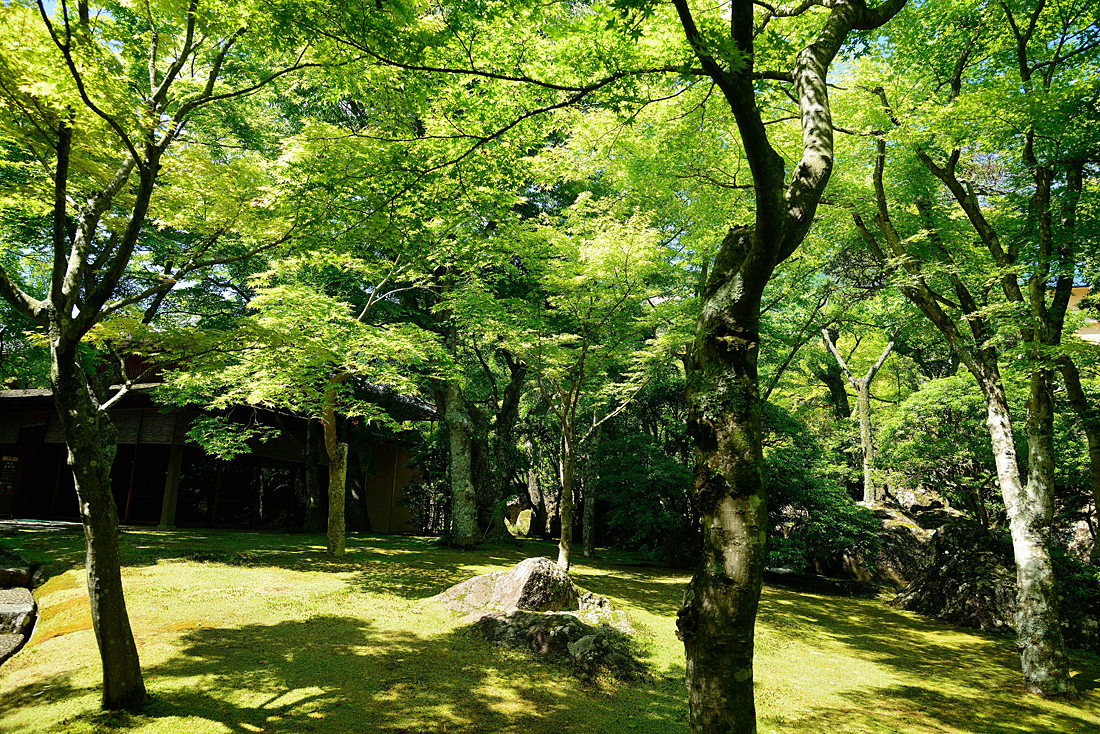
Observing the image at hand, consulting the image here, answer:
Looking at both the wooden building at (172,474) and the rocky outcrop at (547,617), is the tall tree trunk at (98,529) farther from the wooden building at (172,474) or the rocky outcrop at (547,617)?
the wooden building at (172,474)

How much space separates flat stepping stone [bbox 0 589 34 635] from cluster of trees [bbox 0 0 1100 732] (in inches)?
112

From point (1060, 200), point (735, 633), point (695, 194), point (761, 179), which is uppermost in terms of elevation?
point (695, 194)

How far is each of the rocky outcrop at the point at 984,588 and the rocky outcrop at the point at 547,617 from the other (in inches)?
274

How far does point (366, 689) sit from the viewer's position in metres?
5.05

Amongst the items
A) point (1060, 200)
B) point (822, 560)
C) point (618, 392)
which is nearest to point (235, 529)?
point (618, 392)

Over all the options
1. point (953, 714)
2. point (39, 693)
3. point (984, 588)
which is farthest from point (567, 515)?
point (39, 693)

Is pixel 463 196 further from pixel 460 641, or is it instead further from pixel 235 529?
pixel 235 529

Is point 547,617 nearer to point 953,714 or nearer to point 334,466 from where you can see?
point 953,714

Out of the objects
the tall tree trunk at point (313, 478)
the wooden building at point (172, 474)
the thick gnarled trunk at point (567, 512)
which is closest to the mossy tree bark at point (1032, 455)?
the thick gnarled trunk at point (567, 512)

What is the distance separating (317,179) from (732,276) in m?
3.40

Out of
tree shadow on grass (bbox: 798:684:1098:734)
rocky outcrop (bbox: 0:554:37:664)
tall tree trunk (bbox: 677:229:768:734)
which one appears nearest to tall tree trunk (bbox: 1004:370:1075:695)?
tree shadow on grass (bbox: 798:684:1098:734)

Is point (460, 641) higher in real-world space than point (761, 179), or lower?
lower

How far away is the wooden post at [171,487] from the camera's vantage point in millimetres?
14594

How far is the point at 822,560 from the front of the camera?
15281mm
